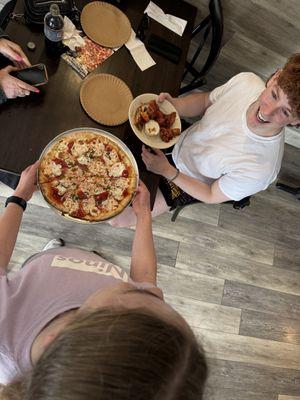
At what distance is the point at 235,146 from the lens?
1.59m

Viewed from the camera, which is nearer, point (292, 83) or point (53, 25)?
point (292, 83)

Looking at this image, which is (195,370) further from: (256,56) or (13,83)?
(256,56)

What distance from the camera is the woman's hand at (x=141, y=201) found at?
1466 millimetres

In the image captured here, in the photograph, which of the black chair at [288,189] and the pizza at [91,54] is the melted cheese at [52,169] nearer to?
the pizza at [91,54]

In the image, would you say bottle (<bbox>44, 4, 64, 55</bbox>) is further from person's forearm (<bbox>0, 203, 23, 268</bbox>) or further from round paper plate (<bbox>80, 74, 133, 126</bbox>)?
person's forearm (<bbox>0, 203, 23, 268</bbox>)

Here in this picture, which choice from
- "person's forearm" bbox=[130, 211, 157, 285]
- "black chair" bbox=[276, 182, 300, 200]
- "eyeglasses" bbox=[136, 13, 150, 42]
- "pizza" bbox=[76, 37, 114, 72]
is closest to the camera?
"person's forearm" bbox=[130, 211, 157, 285]

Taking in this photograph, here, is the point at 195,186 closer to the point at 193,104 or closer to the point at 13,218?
the point at 193,104

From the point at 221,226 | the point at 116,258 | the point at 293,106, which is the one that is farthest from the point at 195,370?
the point at 221,226

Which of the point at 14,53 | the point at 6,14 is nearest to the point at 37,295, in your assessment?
the point at 14,53

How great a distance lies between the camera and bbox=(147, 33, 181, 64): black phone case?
1.70 metres

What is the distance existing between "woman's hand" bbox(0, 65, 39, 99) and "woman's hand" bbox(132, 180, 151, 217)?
1.86ft

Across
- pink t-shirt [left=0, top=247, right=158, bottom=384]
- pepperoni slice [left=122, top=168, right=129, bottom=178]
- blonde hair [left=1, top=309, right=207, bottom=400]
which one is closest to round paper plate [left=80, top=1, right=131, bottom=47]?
pepperoni slice [left=122, top=168, right=129, bottom=178]

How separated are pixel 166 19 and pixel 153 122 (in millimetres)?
586

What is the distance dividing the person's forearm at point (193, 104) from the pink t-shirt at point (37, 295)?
0.88 meters
